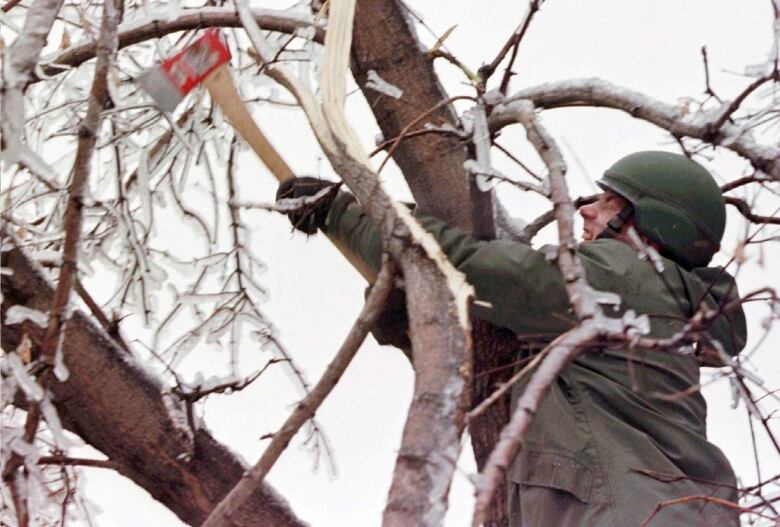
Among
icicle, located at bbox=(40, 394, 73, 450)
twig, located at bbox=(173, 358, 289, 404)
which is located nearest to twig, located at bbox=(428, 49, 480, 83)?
twig, located at bbox=(173, 358, 289, 404)

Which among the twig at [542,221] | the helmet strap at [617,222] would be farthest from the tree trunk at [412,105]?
the helmet strap at [617,222]

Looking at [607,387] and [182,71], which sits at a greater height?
[182,71]

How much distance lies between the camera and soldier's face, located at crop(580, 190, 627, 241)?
114 inches

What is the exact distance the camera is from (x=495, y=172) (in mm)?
2354

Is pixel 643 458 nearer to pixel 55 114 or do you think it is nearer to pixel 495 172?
pixel 495 172

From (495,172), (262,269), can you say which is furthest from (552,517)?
(262,269)

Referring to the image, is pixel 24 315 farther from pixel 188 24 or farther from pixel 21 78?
pixel 188 24

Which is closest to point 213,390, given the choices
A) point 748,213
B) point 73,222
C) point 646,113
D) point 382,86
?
point 73,222

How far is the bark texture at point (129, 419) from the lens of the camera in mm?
2449

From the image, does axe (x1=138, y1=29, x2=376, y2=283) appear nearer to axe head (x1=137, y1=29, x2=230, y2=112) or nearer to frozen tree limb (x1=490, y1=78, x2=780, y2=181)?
axe head (x1=137, y1=29, x2=230, y2=112)

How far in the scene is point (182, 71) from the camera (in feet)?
9.33

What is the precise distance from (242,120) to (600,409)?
115 cm

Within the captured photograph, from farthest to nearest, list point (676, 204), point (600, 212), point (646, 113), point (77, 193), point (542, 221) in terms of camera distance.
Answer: point (542, 221) < point (600, 212) < point (676, 204) < point (646, 113) < point (77, 193)

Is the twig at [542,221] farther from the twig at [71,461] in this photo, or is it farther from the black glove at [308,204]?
the twig at [71,461]
